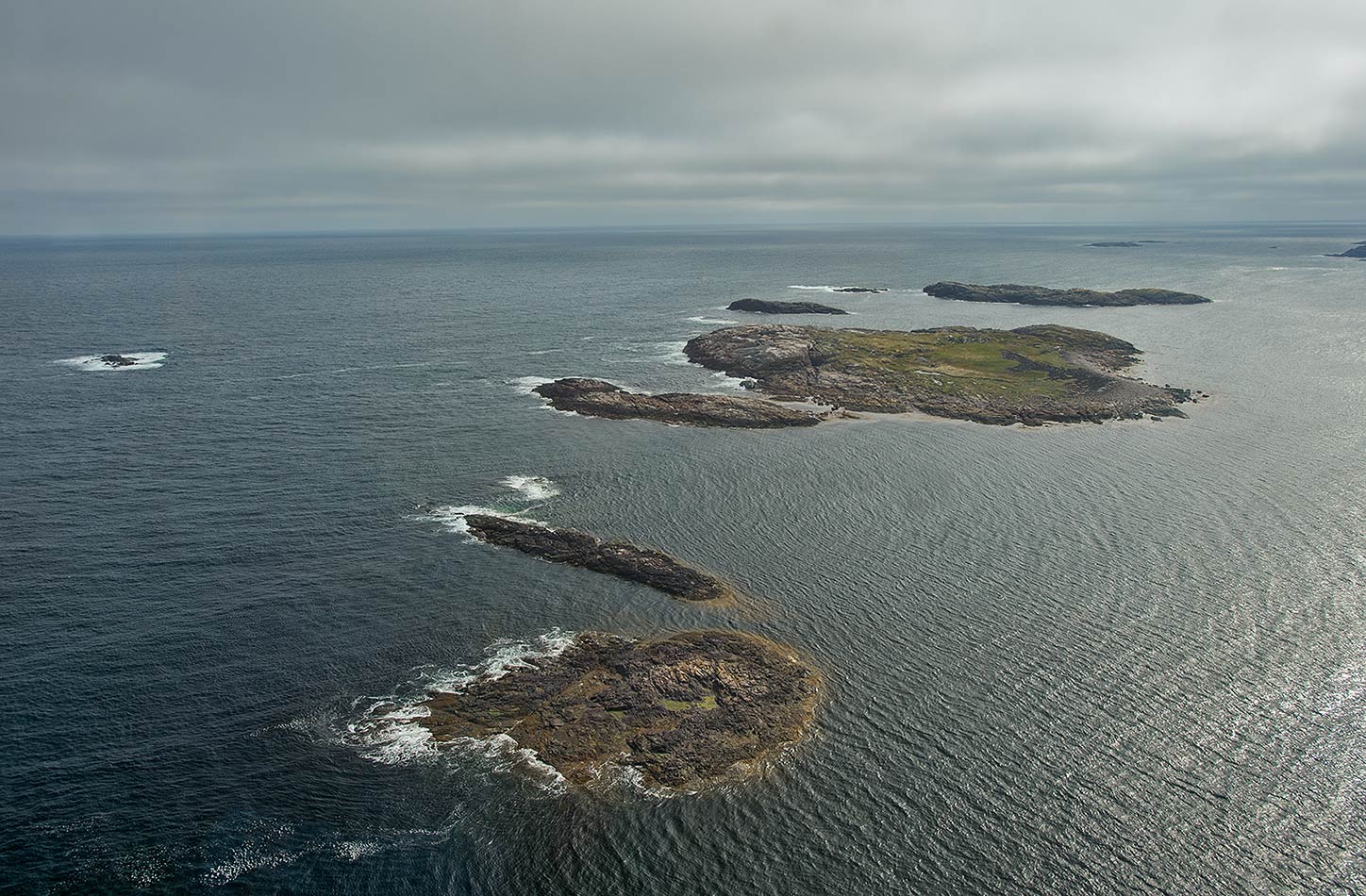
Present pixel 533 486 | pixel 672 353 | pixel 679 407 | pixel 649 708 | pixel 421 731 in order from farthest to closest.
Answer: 1. pixel 672 353
2. pixel 679 407
3. pixel 533 486
4. pixel 649 708
5. pixel 421 731

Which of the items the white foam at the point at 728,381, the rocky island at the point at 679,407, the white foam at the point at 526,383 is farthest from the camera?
the white foam at the point at 728,381

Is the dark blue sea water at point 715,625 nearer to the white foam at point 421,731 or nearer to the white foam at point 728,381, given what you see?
the white foam at point 421,731

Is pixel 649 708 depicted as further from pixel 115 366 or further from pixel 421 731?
pixel 115 366

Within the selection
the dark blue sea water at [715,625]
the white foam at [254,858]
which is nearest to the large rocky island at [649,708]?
the dark blue sea water at [715,625]

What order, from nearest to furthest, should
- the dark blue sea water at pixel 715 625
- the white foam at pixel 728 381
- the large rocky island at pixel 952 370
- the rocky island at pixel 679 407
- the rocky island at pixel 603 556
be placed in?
the dark blue sea water at pixel 715 625, the rocky island at pixel 603 556, the rocky island at pixel 679 407, the large rocky island at pixel 952 370, the white foam at pixel 728 381

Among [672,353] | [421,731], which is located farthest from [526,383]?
[421,731]

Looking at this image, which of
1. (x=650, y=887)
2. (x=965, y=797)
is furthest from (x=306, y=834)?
(x=965, y=797)
